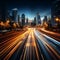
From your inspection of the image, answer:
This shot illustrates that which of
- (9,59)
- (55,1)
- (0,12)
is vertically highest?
(55,1)

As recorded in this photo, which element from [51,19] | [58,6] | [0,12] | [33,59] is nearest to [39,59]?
[33,59]

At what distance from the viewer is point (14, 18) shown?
17788cm

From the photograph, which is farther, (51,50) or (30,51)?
(51,50)

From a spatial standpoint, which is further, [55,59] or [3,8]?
[3,8]

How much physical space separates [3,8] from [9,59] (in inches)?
5334

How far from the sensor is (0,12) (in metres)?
143

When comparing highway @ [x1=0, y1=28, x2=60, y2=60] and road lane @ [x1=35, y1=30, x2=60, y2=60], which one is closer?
highway @ [x1=0, y1=28, x2=60, y2=60]

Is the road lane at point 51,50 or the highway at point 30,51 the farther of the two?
the road lane at point 51,50

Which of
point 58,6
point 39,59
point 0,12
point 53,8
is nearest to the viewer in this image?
point 39,59

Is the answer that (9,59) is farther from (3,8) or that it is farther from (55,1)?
(55,1)

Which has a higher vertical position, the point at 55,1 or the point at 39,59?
the point at 55,1

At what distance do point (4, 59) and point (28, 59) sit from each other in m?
1.88

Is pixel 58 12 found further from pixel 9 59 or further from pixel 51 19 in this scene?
pixel 9 59

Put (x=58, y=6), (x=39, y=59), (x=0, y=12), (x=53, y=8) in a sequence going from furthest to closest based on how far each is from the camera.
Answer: (x=53, y=8) < (x=58, y=6) < (x=0, y=12) < (x=39, y=59)
